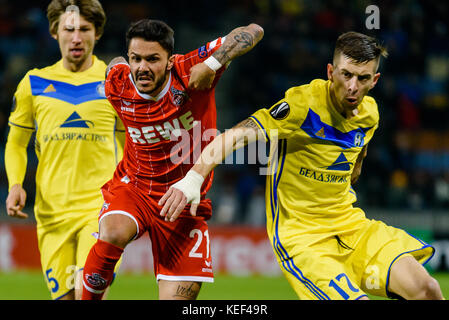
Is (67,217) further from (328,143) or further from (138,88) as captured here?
(328,143)

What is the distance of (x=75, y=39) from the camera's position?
17.3ft

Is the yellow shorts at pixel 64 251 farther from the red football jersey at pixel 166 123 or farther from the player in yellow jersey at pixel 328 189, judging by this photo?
the player in yellow jersey at pixel 328 189

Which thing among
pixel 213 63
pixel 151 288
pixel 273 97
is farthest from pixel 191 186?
pixel 273 97

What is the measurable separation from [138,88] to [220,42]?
600mm

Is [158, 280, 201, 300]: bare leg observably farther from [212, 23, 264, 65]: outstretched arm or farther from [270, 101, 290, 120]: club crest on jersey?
[212, 23, 264, 65]: outstretched arm

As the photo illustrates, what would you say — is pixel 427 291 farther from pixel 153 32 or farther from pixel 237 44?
pixel 153 32

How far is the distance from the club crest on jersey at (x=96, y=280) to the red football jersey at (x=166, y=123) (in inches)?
24.9

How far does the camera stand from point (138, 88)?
4418 mm

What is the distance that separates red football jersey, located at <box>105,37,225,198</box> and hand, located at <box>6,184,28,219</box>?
3.23ft

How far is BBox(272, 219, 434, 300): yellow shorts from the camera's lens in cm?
409

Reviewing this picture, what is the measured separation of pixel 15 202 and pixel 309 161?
7.33 ft

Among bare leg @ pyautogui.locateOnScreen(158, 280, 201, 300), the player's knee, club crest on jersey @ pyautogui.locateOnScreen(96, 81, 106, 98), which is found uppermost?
club crest on jersey @ pyautogui.locateOnScreen(96, 81, 106, 98)

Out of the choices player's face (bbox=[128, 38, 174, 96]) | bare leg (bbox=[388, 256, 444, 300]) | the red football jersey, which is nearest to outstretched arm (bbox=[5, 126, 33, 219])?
the red football jersey
